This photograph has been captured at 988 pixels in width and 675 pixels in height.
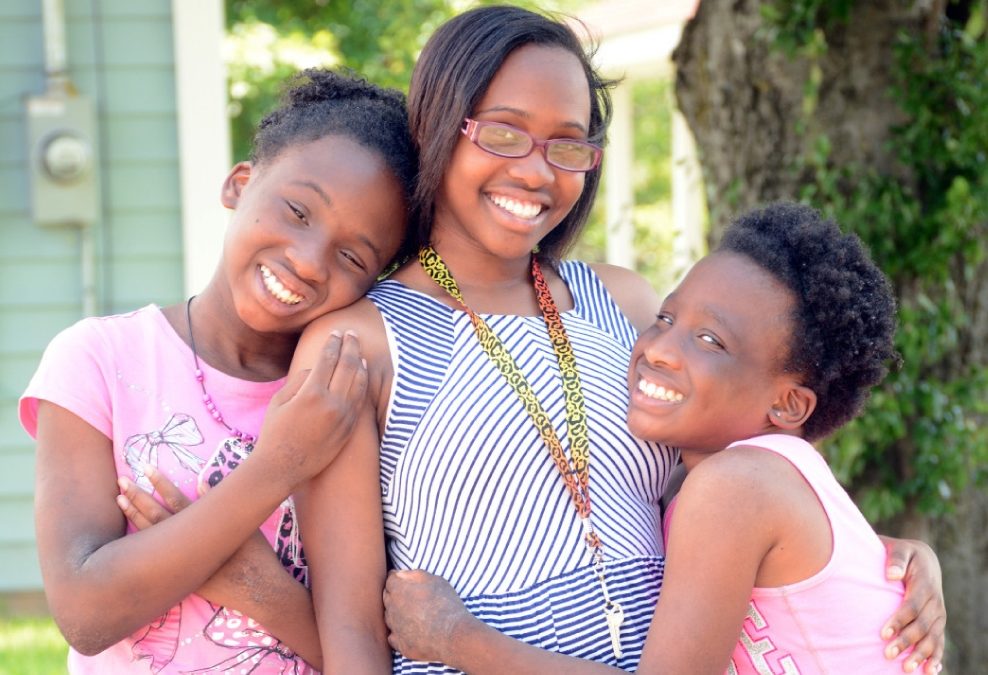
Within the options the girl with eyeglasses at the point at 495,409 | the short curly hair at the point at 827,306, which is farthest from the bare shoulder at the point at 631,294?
the short curly hair at the point at 827,306

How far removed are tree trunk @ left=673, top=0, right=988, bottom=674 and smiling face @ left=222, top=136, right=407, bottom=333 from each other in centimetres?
205

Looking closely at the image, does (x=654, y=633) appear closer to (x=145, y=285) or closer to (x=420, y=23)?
(x=145, y=285)

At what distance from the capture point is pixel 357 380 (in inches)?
88.2

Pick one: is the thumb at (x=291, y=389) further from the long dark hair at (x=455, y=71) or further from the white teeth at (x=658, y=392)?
the white teeth at (x=658, y=392)

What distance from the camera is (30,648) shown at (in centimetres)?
540

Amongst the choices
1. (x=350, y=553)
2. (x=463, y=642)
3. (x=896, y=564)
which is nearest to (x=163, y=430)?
(x=350, y=553)

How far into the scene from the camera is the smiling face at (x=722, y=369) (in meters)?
2.34

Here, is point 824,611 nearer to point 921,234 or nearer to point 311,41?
point 921,234

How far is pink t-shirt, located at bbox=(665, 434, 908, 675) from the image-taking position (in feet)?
7.12

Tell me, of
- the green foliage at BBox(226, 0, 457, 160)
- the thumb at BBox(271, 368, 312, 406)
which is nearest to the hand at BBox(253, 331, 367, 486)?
the thumb at BBox(271, 368, 312, 406)

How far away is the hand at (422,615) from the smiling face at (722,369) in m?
0.51

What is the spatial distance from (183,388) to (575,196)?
0.88 m

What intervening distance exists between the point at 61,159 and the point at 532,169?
384 centimetres

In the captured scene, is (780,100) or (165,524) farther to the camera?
(780,100)
